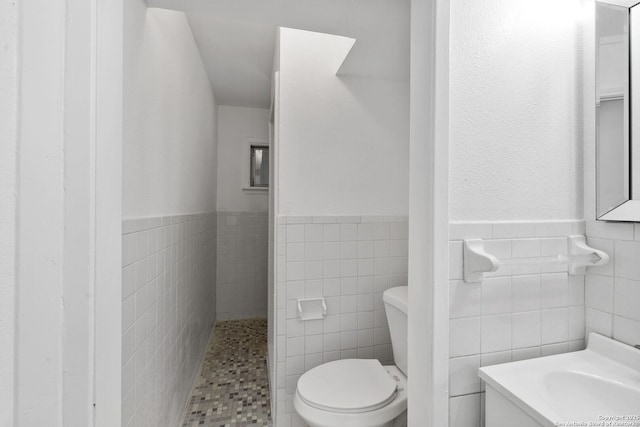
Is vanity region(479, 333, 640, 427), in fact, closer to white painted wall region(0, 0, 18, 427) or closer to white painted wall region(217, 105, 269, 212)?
white painted wall region(0, 0, 18, 427)

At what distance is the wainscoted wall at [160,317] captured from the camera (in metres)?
1.02

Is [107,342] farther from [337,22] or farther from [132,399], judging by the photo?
[337,22]

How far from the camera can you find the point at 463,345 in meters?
0.82

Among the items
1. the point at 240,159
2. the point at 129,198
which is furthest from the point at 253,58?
the point at 129,198

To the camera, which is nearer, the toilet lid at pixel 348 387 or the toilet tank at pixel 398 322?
the toilet lid at pixel 348 387

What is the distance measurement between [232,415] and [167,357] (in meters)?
0.67

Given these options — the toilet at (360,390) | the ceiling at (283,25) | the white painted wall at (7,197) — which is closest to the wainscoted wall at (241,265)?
the ceiling at (283,25)

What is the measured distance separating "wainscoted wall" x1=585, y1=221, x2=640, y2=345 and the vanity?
4 cm

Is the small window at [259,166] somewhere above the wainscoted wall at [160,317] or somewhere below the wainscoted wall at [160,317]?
above

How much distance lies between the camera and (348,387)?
1404mm

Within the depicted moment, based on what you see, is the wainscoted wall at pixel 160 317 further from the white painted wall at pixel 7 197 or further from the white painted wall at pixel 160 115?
the white painted wall at pixel 7 197

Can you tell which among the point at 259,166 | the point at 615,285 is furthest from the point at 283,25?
the point at 259,166

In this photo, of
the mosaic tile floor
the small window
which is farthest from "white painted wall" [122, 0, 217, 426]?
the small window

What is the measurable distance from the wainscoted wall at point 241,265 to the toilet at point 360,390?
205cm
